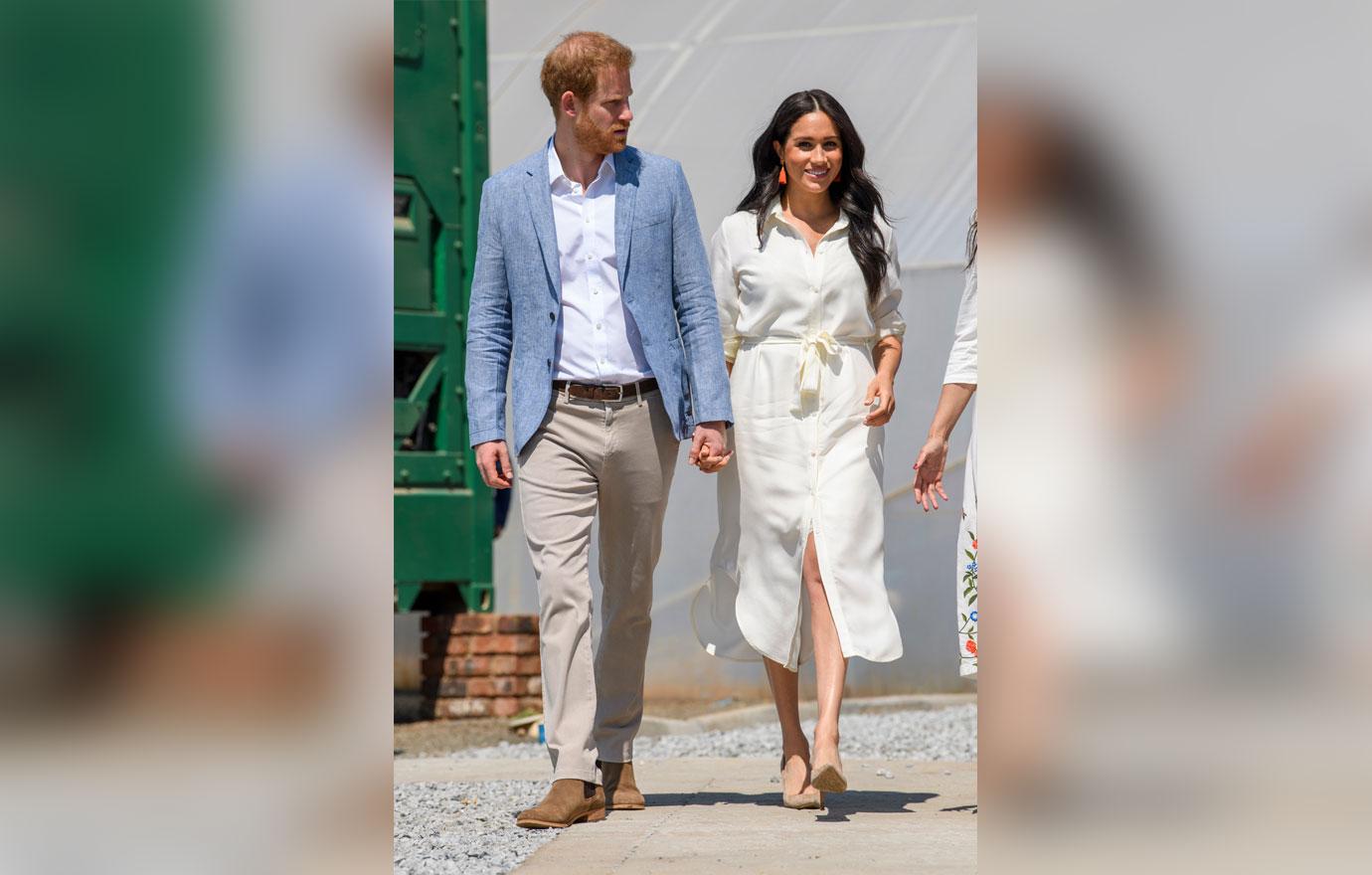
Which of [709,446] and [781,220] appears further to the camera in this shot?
[781,220]

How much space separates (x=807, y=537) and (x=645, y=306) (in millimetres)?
→ 778

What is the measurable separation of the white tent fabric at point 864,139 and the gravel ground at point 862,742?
13.3 inches

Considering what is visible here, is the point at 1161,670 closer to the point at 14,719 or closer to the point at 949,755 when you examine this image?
the point at 14,719

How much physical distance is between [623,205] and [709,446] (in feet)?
2.07

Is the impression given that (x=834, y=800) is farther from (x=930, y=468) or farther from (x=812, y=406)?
(x=812, y=406)

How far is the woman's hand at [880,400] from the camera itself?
454cm

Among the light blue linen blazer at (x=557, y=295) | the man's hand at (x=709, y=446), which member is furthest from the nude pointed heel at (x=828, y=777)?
the light blue linen blazer at (x=557, y=295)

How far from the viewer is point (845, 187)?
4719 millimetres

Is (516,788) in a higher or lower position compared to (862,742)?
higher

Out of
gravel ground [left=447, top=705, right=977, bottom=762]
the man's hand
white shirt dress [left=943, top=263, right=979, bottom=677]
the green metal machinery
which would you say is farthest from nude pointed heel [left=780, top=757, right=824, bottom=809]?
the green metal machinery

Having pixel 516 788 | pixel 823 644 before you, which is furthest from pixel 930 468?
pixel 516 788

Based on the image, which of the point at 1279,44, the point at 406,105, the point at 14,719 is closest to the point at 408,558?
the point at 406,105

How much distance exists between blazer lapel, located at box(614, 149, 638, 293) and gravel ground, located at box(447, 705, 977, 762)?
260 centimetres

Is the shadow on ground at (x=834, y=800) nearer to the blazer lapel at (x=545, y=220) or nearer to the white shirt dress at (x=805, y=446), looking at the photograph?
the white shirt dress at (x=805, y=446)
